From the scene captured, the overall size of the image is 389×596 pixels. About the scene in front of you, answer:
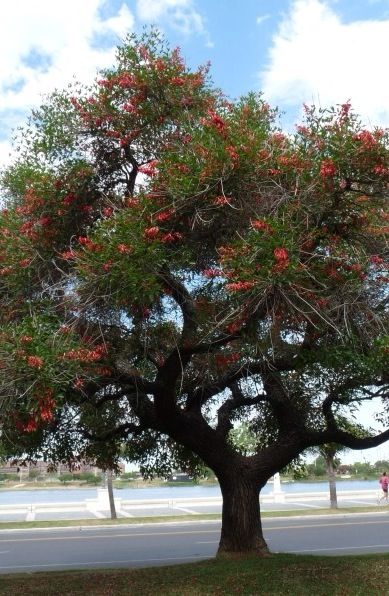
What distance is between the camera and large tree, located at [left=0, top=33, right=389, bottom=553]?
281 inches

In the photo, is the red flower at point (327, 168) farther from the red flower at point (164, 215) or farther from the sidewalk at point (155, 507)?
the sidewalk at point (155, 507)

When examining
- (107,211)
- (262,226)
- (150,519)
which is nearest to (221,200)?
(262,226)

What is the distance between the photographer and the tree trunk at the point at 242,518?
11531mm

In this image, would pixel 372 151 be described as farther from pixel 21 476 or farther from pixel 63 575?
pixel 21 476

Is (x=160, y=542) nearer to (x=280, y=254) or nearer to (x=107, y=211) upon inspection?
(x=107, y=211)

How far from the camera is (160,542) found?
18.4 metres

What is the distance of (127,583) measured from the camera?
10328mm

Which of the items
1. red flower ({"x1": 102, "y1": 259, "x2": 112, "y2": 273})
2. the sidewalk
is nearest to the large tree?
red flower ({"x1": 102, "y1": 259, "x2": 112, "y2": 273})

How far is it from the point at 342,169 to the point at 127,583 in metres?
6.62

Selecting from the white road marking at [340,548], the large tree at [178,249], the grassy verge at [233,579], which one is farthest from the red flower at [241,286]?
the white road marking at [340,548]

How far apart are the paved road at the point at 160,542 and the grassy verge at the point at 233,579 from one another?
3.15m

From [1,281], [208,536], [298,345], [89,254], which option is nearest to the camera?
[89,254]

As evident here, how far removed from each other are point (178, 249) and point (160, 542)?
12465mm

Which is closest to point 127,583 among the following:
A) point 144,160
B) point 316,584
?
point 316,584
